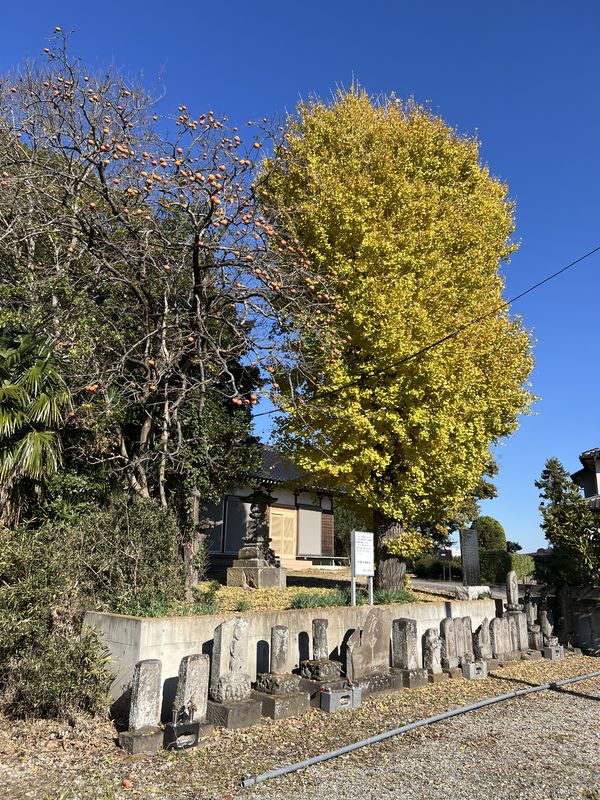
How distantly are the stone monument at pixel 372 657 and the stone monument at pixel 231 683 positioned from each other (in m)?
1.67

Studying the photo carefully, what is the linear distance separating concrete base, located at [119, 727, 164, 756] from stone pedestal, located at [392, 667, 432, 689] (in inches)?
147

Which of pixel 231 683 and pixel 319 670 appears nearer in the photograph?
pixel 231 683

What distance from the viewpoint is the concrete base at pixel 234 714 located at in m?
5.73

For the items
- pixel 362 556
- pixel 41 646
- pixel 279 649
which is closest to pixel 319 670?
pixel 279 649

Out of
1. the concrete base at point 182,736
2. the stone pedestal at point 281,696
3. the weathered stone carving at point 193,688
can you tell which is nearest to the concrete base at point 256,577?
the stone pedestal at point 281,696

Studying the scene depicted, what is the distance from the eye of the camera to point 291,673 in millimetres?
6992

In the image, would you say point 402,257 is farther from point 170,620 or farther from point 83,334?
point 170,620

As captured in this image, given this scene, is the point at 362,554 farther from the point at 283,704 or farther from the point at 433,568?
the point at 433,568

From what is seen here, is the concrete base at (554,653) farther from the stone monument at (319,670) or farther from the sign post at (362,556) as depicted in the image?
the stone monument at (319,670)

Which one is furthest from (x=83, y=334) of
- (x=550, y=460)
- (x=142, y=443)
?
(x=550, y=460)

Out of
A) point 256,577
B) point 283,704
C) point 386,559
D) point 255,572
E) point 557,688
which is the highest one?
point 386,559

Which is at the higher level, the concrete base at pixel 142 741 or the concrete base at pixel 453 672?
the concrete base at pixel 142 741

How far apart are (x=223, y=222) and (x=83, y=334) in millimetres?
3154

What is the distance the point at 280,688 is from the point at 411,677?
92.5 inches
